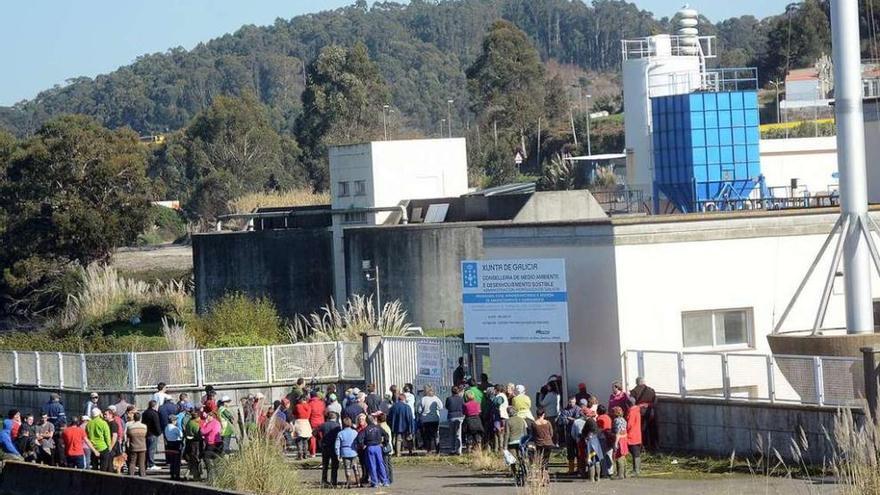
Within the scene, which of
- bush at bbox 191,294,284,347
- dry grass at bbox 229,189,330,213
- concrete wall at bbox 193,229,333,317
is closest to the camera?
bush at bbox 191,294,284,347

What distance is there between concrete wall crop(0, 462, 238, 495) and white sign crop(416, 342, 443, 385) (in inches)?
357

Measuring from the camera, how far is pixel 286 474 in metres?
19.8

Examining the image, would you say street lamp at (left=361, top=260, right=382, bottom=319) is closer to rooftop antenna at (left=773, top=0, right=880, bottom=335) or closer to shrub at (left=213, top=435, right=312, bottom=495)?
rooftop antenna at (left=773, top=0, right=880, bottom=335)

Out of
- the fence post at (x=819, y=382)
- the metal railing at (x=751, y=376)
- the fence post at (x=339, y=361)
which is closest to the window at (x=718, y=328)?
the metal railing at (x=751, y=376)

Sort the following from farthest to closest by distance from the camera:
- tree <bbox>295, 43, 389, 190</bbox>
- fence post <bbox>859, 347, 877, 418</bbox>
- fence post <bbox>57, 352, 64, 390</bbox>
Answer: tree <bbox>295, 43, 389, 190</bbox>
fence post <bbox>57, 352, 64, 390</bbox>
fence post <bbox>859, 347, 877, 418</bbox>

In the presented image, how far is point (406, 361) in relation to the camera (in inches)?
1231

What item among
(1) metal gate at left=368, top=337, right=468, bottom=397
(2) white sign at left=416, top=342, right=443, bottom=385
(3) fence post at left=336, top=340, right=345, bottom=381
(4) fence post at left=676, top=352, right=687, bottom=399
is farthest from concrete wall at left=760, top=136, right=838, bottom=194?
(4) fence post at left=676, top=352, right=687, bottom=399

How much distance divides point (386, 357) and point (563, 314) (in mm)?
7790

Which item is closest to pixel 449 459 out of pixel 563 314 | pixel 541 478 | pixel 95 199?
pixel 563 314

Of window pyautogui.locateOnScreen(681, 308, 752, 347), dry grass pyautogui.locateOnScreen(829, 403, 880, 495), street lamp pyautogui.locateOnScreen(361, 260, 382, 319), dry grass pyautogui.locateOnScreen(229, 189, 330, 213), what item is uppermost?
dry grass pyautogui.locateOnScreen(229, 189, 330, 213)

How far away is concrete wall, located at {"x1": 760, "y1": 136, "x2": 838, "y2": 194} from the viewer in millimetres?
54781

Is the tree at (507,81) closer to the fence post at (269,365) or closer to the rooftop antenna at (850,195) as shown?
the fence post at (269,365)

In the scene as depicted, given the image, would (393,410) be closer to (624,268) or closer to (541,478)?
(624,268)

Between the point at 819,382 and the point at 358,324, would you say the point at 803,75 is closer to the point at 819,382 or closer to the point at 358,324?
the point at 358,324
